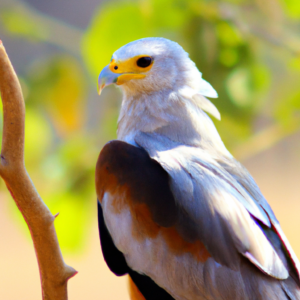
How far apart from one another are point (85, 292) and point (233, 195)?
360cm

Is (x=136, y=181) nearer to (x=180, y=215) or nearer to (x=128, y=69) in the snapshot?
(x=180, y=215)

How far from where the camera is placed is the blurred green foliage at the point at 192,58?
7.78 ft

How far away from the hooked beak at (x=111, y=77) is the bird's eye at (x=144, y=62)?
0.12 ft

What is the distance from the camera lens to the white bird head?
5.13 ft

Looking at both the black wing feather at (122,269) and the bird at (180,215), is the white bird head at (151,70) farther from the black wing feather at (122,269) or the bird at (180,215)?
the black wing feather at (122,269)

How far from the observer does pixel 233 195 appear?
4.41ft

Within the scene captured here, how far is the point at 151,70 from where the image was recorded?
161cm

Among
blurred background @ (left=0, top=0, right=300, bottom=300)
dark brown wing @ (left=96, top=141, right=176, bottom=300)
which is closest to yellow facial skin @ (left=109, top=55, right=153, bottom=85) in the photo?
dark brown wing @ (left=96, top=141, right=176, bottom=300)

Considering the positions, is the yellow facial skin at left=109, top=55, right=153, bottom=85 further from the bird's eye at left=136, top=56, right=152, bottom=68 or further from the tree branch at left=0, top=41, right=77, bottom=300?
the tree branch at left=0, top=41, right=77, bottom=300

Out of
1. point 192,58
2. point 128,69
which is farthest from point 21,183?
point 192,58

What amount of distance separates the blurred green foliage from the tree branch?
45.7 inches

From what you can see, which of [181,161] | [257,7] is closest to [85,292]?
[257,7]

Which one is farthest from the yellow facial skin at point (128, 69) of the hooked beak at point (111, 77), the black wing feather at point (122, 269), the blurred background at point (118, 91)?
the blurred background at point (118, 91)

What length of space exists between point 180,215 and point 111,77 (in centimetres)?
58
